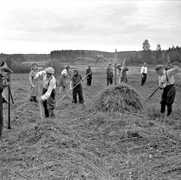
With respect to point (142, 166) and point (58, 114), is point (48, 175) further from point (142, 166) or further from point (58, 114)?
point (58, 114)

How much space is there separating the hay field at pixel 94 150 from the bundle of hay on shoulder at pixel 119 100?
0.72 m

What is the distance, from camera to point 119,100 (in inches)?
336

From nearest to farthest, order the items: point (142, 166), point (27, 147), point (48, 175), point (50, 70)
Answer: point (48, 175) < point (142, 166) < point (27, 147) < point (50, 70)

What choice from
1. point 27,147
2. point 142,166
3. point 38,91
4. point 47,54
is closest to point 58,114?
point 38,91

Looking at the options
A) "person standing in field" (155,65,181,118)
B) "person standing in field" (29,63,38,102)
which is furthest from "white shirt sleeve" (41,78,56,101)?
"person standing in field" (155,65,181,118)

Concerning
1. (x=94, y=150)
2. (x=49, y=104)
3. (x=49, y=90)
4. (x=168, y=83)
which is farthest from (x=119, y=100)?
(x=94, y=150)

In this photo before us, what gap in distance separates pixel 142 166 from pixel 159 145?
108 cm

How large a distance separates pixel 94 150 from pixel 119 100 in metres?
3.39

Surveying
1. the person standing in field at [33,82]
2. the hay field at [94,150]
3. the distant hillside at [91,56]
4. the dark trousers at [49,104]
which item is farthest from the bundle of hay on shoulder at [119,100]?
the distant hillside at [91,56]

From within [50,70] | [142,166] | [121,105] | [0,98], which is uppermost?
[50,70]

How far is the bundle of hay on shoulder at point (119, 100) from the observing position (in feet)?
27.6

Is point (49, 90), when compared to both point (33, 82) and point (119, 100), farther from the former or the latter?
point (33, 82)

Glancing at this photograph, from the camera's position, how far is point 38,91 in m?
10.2

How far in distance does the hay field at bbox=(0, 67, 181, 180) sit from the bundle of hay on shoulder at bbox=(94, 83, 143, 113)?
0.72m
